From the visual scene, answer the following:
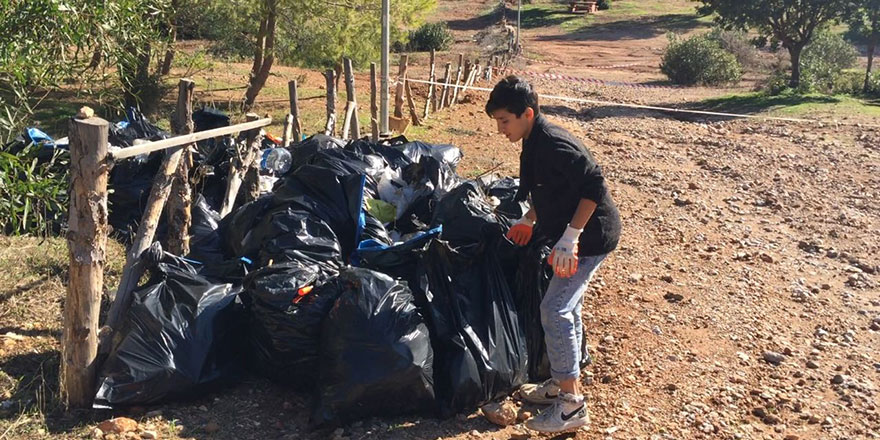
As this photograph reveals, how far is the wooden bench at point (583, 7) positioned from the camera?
43156mm

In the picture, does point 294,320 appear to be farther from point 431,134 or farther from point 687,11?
point 687,11

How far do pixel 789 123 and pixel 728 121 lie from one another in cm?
103

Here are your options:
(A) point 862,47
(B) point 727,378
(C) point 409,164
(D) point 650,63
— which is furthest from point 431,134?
(A) point 862,47

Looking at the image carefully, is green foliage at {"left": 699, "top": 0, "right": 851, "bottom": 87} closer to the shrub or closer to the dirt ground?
the shrub

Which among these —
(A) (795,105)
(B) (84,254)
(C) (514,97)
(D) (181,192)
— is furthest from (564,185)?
(A) (795,105)

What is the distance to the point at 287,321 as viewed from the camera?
3.39 m

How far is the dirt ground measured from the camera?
333cm

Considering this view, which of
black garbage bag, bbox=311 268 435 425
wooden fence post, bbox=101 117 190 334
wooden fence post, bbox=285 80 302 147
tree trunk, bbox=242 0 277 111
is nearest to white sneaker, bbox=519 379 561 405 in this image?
black garbage bag, bbox=311 268 435 425

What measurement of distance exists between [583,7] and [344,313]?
43071 millimetres

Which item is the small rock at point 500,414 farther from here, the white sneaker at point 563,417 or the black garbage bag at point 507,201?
the black garbage bag at point 507,201

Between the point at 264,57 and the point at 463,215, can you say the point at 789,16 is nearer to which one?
the point at 264,57

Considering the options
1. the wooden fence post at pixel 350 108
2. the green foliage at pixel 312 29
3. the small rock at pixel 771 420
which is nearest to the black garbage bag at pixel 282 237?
the small rock at pixel 771 420

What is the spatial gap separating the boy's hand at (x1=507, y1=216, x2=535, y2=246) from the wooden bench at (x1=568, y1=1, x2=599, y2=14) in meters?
41.8

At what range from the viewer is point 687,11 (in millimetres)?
42906
